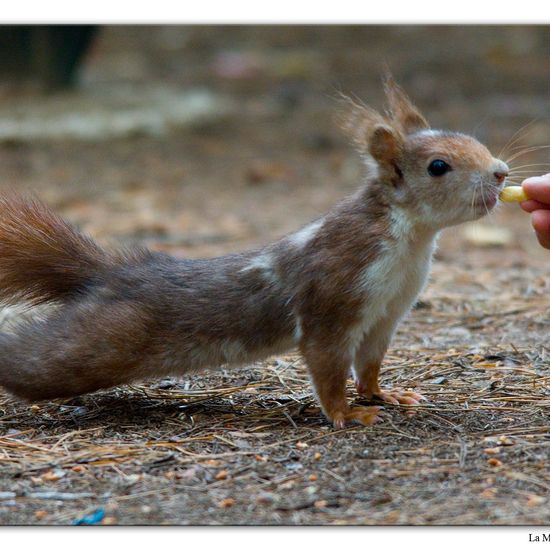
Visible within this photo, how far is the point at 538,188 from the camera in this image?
4.79m

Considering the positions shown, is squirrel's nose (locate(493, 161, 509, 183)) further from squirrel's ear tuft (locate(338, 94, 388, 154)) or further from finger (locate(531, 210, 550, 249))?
squirrel's ear tuft (locate(338, 94, 388, 154))

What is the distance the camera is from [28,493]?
13.1 ft

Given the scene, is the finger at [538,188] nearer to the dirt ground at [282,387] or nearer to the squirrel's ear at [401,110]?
the squirrel's ear at [401,110]

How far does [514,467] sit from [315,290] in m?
1.24

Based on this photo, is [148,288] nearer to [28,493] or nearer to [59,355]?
[59,355]

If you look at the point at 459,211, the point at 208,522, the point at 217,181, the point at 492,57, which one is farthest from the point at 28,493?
the point at 492,57

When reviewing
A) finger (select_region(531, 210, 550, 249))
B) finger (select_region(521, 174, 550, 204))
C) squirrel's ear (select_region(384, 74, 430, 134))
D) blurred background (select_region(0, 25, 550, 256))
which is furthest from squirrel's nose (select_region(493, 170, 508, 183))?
blurred background (select_region(0, 25, 550, 256))

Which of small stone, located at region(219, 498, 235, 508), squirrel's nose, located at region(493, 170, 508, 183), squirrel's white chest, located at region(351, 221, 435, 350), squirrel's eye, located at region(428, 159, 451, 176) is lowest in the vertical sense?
small stone, located at region(219, 498, 235, 508)

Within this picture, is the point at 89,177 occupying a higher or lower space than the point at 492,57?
lower

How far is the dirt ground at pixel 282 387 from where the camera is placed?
3848 millimetres

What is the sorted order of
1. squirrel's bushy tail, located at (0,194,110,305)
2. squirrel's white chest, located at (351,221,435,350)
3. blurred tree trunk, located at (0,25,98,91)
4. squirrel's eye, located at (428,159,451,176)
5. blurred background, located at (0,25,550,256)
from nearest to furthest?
1. squirrel's white chest, located at (351,221,435,350)
2. squirrel's eye, located at (428,159,451,176)
3. squirrel's bushy tail, located at (0,194,110,305)
4. blurred background, located at (0,25,550,256)
5. blurred tree trunk, located at (0,25,98,91)

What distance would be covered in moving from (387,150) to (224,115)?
8.97 meters

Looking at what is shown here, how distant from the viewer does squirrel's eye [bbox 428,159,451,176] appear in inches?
188

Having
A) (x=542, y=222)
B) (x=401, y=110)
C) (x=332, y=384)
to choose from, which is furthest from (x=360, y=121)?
(x=332, y=384)
